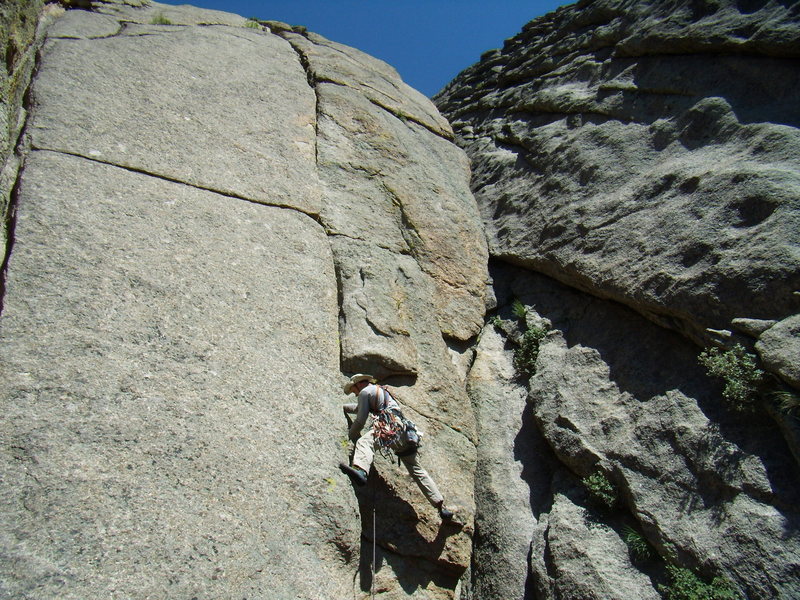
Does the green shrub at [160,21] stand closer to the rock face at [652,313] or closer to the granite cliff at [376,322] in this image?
the granite cliff at [376,322]

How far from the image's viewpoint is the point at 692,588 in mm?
5531

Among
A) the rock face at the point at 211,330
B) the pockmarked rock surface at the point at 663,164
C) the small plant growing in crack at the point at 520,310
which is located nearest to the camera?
the rock face at the point at 211,330

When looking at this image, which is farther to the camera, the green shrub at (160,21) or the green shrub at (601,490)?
the green shrub at (160,21)

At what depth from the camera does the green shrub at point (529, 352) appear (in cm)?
840

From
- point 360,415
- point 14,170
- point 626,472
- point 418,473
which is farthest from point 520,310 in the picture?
point 14,170

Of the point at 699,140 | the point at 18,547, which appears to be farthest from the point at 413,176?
the point at 18,547

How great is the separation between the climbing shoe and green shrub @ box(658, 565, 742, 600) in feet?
10.1

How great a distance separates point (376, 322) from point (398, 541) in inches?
99.2

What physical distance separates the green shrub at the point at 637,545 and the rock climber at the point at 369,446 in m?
1.85

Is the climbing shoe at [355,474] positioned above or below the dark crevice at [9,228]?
below

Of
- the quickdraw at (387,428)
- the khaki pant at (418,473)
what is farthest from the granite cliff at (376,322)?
the quickdraw at (387,428)

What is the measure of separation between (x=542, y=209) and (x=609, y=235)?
174 centimetres

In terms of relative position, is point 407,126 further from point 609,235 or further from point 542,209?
point 609,235

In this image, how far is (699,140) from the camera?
8.39 m
